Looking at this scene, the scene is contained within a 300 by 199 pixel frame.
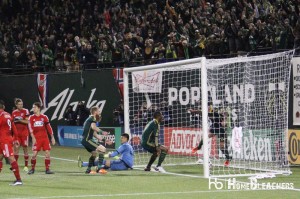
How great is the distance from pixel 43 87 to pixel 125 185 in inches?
661

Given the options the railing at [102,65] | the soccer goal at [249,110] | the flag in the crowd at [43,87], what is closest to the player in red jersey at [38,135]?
the soccer goal at [249,110]

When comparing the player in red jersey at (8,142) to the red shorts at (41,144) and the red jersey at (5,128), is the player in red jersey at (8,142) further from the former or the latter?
the red shorts at (41,144)

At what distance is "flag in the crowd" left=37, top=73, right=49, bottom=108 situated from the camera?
33.2 m

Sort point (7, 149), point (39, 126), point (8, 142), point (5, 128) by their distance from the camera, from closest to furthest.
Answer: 1. point (7, 149)
2. point (8, 142)
3. point (5, 128)
4. point (39, 126)

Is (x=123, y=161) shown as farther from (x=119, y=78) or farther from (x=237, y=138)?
(x=119, y=78)

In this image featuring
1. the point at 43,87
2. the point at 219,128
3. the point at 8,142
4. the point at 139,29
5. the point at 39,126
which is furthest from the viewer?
the point at 43,87

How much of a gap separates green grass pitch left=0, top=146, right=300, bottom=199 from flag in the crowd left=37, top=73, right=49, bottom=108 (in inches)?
430

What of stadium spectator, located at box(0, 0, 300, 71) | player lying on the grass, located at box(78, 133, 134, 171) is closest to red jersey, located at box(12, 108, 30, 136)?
player lying on the grass, located at box(78, 133, 134, 171)

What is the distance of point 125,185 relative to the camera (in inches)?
679

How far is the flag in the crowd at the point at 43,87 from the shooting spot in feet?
109

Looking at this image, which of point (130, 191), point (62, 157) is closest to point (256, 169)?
point (130, 191)

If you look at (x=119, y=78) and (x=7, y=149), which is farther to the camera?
(x=119, y=78)

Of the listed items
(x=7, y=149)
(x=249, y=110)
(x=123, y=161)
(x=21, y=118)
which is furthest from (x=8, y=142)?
(x=249, y=110)

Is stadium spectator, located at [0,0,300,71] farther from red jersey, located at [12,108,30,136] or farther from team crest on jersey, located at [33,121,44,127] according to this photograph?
team crest on jersey, located at [33,121,44,127]
